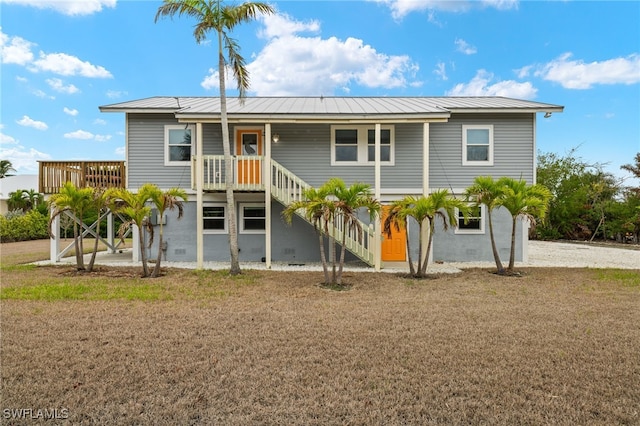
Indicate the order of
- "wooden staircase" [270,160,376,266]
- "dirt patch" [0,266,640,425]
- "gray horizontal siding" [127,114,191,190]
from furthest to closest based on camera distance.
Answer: "gray horizontal siding" [127,114,191,190] → "wooden staircase" [270,160,376,266] → "dirt patch" [0,266,640,425]

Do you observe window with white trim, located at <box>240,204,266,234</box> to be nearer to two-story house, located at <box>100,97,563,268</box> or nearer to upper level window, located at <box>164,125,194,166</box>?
two-story house, located at <box>100,97,563,268</box>

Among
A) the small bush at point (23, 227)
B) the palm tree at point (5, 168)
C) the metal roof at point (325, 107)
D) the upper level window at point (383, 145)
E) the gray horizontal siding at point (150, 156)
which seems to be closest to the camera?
the metal roof at point (325, 107)

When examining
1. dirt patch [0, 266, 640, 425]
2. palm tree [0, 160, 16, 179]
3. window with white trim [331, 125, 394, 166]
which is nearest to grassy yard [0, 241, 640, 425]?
dirt patch [0, 266, 640, 425]

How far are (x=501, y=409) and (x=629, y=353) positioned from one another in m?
2.61

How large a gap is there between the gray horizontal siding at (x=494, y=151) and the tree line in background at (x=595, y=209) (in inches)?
424

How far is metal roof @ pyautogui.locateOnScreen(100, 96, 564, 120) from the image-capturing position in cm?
1080

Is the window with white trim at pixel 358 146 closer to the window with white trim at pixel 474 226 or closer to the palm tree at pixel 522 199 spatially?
the window with white trim at pixel 474 226

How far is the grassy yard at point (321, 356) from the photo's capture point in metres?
2.89

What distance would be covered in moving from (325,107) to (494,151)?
22.1 ft

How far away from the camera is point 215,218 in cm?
1274

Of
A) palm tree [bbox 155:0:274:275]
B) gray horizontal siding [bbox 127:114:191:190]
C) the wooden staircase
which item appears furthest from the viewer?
gray horizontal siding [bbox 127:114:191:190]

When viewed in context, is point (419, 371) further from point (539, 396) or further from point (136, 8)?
point (136, 8)

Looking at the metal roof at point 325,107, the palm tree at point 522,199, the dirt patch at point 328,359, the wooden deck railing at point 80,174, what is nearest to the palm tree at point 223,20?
the metal roof at point 325,107

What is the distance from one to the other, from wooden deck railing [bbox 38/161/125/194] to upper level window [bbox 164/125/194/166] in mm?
1715
